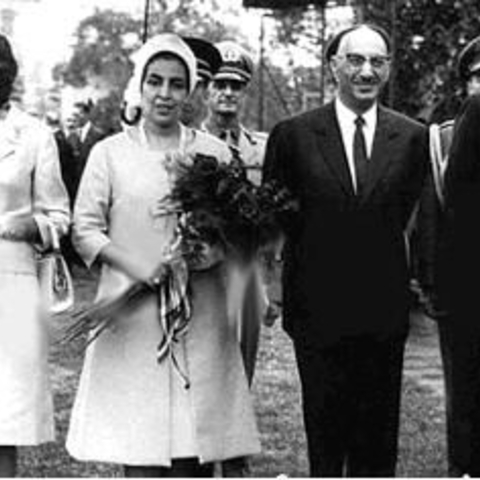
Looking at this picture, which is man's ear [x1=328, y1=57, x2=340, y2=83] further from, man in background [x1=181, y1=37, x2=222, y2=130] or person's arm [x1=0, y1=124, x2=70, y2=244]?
person's arm [x1=0, y1=124, x2=70, y2=244]

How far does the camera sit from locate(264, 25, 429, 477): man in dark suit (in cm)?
527

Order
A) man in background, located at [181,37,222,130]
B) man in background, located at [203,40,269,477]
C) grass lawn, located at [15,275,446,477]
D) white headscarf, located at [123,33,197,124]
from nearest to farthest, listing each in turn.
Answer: white headscarf, located at [123,33,197,124], man in background, located at [181,37,222,130], man in background, located at [203,40,269,477], grass lawn, located at [15,275,446,477]

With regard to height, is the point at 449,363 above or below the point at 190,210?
below

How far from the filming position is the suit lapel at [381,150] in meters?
5.27

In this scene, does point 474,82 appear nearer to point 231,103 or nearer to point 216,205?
point 231,103

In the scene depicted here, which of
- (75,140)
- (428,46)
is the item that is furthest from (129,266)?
(75,140)

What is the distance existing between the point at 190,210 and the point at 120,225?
0.99 ft

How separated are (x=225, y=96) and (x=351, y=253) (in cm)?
171

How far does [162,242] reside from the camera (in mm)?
4973

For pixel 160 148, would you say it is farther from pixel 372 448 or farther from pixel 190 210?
pixel 372 448

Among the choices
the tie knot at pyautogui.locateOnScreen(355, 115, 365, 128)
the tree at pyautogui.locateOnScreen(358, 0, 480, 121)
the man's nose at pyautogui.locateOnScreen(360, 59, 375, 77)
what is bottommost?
the tie knot at pyautogui.locateOnScreen(355, 115, 365, 128)

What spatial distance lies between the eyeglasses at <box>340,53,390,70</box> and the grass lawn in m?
1.64

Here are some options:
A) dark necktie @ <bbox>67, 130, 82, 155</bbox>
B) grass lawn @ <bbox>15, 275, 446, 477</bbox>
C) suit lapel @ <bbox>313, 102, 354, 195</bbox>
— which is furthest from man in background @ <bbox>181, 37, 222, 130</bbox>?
dark necktie @ <bbox>67, 130, 82, 155</bbox>

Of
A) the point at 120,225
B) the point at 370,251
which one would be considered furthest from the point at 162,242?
the point at 370,251
